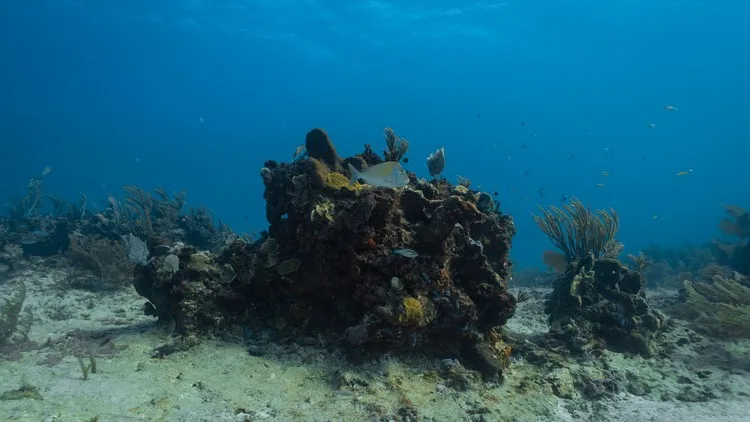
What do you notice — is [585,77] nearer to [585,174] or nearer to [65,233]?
[585,174]

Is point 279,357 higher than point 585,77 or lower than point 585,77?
lower

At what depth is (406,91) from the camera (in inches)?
4724

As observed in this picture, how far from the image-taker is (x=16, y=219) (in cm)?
1458

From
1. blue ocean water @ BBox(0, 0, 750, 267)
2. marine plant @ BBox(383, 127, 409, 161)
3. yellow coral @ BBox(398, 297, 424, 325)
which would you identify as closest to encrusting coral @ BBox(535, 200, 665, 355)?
yellow coral @ BBox(398, 297, 424, 325)

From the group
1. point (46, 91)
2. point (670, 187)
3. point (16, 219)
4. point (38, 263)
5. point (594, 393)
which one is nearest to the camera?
point (594, 393)

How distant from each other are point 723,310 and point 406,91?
119277 mm

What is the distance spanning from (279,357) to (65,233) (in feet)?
35.9

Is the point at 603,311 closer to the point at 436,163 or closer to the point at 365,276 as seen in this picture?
the point at 436,163

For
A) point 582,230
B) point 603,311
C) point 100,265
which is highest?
point 582,230

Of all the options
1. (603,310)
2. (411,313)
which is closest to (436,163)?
(411,313)

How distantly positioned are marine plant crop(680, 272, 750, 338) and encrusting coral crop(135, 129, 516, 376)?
434 cm

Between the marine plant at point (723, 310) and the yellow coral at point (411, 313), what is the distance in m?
6.05

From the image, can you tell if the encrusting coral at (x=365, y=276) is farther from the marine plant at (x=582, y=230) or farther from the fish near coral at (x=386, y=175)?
the marine plant at (x=582, y=230)

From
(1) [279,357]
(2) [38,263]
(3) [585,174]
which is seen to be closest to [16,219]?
(2) [38,263]
